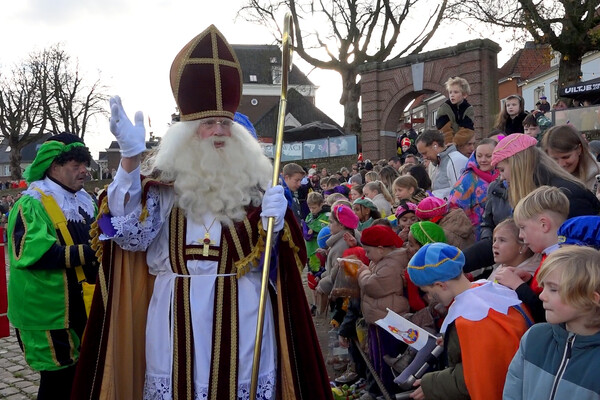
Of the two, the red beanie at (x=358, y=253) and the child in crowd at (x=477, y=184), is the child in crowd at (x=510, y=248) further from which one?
the red beanie at (x=358, y=253)

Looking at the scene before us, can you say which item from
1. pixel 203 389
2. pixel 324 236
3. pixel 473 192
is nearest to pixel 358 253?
pixel 473 192

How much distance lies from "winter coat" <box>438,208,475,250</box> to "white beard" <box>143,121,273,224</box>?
5.77ft

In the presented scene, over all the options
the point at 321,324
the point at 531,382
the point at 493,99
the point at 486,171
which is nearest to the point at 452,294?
the point at 531,382

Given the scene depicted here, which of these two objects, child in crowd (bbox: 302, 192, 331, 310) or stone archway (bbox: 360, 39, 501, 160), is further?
stone archway (bbox: 360, 39, 501, 160)

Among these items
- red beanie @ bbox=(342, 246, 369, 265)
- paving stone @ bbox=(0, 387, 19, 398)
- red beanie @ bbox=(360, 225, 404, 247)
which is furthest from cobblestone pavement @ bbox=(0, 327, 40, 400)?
red beanie @ bbox=(360, 225, 404, 247)

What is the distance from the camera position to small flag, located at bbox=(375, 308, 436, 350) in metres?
3.23

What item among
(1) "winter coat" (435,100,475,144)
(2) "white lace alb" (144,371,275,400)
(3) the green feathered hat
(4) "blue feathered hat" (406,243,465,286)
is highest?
(1) "winter coat" (435,100,475,144)

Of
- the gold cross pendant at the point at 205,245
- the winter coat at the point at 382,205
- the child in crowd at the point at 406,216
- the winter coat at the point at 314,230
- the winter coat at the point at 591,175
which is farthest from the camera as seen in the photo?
the winter coat at the point at 314,230

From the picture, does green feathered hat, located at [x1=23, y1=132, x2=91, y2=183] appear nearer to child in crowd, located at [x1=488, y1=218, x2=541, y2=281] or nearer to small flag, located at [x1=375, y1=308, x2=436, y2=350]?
small flag, located at [x1=375, y1=308, x2=436, y2=350]

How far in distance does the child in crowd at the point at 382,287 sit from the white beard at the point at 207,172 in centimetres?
146

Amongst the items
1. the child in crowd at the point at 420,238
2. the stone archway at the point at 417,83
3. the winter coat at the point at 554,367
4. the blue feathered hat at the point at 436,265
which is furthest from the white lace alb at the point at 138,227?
the stone archway at the point at 417,83

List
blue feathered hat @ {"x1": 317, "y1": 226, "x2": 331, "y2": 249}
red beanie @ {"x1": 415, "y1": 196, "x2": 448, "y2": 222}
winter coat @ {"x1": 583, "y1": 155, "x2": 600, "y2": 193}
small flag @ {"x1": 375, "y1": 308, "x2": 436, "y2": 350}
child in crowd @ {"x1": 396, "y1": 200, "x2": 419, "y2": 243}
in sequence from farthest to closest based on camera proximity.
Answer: blue feathered hat @ {"x1": 317, "y1": 226, "x2": 331, "y2": 249}, child in crowd @ {"x1": 396, "y1": 200, "x2": 419, "y2": 243}, red beanie @ {"x1": 415, "y1": 196, "x2": 448, "y2": 222}, winter coat @ {"x1": 583, "y1": 155, "x2": 600, "y2": 193}, small flag @ {"x1": 375, "y1": 308, "x2": 436, "y2": 350}

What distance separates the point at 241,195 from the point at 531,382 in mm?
1465

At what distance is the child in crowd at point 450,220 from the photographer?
4.05 m
